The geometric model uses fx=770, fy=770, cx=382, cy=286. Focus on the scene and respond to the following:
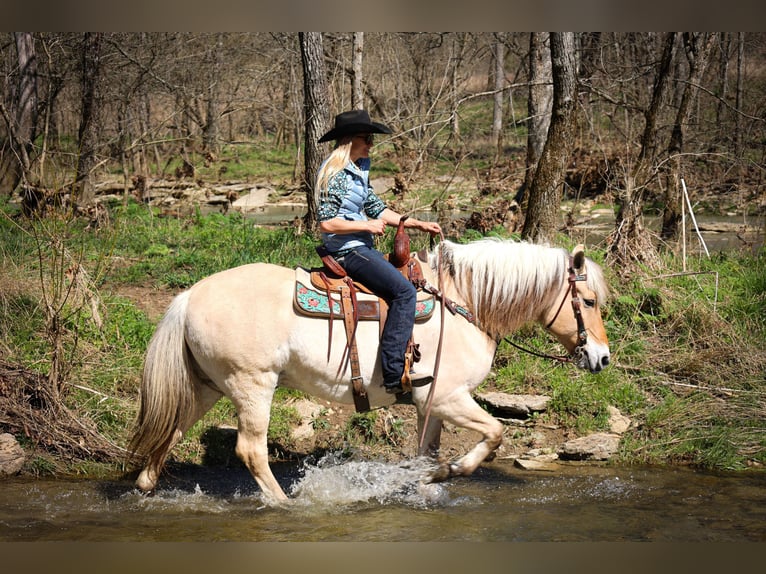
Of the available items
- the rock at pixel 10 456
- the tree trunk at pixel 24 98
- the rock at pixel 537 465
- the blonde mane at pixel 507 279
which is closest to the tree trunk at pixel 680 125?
the rock at pixel 537 465

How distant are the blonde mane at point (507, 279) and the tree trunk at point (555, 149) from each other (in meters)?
2.95

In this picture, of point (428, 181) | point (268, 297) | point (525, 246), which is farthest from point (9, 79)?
point (525, 246)

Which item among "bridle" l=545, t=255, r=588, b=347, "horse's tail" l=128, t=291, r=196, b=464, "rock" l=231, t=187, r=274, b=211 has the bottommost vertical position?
"horse's tail" l=128, t=291, r=196, b=464

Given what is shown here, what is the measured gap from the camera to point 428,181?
12.2 meters

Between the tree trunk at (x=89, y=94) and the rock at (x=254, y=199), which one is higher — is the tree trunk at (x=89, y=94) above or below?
above

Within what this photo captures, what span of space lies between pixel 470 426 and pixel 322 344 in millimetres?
1228

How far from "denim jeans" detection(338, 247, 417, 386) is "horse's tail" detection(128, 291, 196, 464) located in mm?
1328

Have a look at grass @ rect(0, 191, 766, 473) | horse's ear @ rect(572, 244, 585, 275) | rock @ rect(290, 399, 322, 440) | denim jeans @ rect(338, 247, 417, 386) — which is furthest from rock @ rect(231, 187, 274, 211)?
horse's ear @ rect(572, 244, 585, 275)

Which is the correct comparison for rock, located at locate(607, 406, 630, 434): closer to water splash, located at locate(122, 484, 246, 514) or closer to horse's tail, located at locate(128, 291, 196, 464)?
water splash, located at locate(122, 484, 246, 514)

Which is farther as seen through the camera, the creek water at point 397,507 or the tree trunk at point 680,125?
the tree trunk at point 680,125

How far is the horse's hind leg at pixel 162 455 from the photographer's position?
18.9ft

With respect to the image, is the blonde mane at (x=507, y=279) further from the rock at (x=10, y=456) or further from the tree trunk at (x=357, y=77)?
the tree trunk at (x=357, y=77)

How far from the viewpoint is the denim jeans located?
17.5 ft
